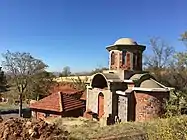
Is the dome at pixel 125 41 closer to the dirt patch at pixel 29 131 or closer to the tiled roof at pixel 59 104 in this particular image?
the tiled roof at pixel 59 104

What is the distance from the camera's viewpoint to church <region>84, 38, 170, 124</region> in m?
21.0

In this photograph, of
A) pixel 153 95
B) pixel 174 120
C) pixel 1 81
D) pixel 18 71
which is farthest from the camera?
pixel 1 81

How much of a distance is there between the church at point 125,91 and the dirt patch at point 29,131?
38.1ft

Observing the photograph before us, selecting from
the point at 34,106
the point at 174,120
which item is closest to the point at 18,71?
the point at 34,106

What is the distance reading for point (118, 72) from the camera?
24.7 metres

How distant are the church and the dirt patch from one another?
38.1 ft

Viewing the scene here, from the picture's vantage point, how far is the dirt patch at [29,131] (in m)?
10.3

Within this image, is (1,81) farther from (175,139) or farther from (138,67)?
(175,139)

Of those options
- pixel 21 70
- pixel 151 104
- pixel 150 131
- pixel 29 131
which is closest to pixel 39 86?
pixel 21 70

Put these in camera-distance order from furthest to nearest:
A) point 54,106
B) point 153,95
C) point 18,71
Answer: point 18,71 → point 54,106 → point 153,95

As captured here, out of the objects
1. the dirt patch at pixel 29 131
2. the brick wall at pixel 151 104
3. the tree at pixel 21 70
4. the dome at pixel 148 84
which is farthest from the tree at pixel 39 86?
the dirt patch at pixel 29 131

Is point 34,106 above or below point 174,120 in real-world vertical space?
below

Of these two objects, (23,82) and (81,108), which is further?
(23,82)

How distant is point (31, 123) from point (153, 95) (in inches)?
493
